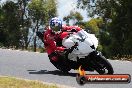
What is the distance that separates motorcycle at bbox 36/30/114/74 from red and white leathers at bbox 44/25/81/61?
0.54 feet

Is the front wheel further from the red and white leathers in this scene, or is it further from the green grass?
the green grass

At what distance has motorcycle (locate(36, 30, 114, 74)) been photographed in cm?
1004

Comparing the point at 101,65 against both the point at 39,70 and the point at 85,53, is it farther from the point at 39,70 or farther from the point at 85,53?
the point at 39,70

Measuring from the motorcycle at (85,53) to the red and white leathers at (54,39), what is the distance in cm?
16

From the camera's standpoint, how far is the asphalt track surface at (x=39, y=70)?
12.4 meters

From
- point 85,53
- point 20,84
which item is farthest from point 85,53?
point 20,84

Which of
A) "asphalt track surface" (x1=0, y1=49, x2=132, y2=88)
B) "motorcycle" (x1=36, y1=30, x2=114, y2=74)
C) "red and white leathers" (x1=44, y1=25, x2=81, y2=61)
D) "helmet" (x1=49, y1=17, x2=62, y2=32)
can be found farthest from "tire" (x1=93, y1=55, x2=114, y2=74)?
"helmet" (x1=49, y1=17, x2=62, y2=32)

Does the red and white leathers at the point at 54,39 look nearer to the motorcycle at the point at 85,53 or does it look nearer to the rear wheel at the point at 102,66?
the motorcycle at the point at 85,53

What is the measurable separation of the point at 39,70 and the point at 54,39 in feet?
9.82

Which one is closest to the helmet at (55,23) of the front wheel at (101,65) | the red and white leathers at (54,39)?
the red and white leathers at (54,39)

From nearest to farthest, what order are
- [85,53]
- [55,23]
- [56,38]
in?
[55,23], [85,53], [56,38]

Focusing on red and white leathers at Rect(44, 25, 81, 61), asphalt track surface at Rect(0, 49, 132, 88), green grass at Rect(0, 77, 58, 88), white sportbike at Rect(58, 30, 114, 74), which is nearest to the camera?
white sportbike at Rect(58, 30, 114, 74)

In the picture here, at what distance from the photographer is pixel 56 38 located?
1167 cm

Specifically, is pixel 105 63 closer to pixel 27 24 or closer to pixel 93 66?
pixel 93 66
